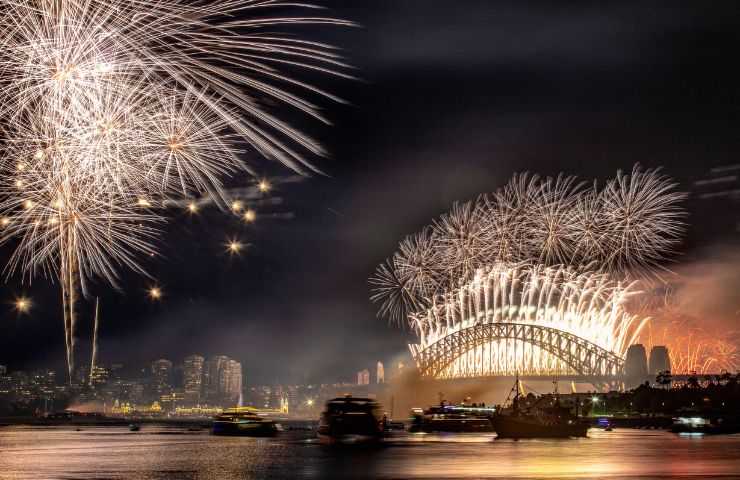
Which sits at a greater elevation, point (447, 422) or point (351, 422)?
point (351, 422)

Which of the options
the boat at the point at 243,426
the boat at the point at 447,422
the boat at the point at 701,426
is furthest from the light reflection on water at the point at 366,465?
the boat at the point at 447,422

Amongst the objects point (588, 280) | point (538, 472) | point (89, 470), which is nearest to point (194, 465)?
Answer: point (89, 470)

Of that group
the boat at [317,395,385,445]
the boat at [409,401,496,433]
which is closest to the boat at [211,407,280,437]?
the boat at [317,395,385,445]

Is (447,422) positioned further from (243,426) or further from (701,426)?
(243,426)

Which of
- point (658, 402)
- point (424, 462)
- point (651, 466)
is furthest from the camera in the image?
point (658, 402)

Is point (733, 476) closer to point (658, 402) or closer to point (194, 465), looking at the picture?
point (194, 465)

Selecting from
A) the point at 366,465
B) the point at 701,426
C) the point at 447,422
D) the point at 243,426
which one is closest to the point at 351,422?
the point at 243,426
